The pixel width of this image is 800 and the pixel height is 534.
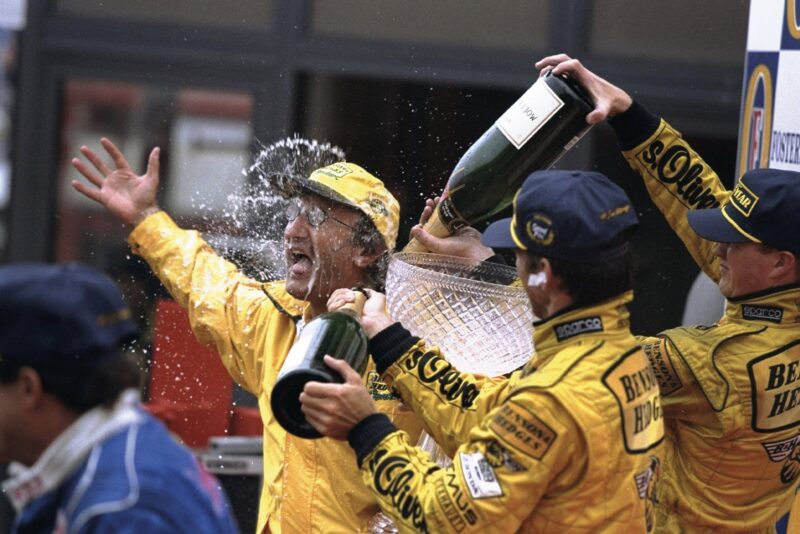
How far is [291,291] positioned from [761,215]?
1.10 m

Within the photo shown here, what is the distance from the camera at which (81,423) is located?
79.6 inches

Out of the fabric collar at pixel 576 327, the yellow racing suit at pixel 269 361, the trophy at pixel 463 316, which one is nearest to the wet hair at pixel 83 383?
the fabric collar at pixel 576 327

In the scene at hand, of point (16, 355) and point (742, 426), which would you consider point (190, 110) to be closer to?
point (742, 426)

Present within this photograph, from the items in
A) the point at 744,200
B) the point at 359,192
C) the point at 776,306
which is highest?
the point at 744,200

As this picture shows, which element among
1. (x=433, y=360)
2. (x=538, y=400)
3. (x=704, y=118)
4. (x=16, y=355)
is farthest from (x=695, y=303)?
(x=16, y=355)

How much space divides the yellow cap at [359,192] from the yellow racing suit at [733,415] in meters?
0.76

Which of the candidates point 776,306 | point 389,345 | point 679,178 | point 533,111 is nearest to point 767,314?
point 776,306

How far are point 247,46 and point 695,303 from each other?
209 centimetres

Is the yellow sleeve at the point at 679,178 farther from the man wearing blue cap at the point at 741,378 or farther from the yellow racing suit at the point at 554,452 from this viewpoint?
the yellow racing suit at the point at 554,452

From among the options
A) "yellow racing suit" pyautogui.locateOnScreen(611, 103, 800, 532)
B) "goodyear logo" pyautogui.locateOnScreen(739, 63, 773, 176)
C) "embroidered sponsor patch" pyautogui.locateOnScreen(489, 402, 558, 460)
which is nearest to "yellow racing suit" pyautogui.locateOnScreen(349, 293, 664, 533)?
"embroidered sponsor patch" pyautogui.locateOnScreen(489, 402, 558, 460)

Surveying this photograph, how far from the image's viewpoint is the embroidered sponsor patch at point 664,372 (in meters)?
3.06

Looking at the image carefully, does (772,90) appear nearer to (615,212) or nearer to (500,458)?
(615,212)

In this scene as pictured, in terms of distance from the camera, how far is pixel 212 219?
595 cm

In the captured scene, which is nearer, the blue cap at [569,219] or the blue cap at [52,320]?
the blue cap at [52,320]
